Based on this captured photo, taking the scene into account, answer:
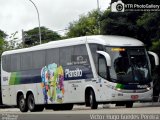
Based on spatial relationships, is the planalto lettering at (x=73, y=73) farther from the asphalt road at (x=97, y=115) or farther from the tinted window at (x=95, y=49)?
the asphalt road at (x=97, y=115)

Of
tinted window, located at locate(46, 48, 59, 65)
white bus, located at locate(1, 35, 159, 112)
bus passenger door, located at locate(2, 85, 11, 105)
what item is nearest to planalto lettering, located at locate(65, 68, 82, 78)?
white bus, located at locate(1, 35, 159, 112)

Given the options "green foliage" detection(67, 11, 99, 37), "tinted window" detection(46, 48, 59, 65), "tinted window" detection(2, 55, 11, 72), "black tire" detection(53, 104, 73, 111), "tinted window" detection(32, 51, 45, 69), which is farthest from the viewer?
"green foliage" detection(67, 11, 99, 37)

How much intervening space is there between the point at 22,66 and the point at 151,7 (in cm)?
756

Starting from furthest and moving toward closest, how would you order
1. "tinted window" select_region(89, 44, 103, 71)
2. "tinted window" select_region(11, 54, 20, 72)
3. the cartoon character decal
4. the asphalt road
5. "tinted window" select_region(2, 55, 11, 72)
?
"tinted window" select_region(2, 55, 11, 72), "tinted window" select_region(11, 54, 20, 72), the cartoon character decal, "tinted window" select_region(89, 44, 103, 71), the asphalt road

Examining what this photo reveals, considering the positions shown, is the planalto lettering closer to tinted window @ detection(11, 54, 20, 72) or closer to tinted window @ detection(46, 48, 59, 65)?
tinted window @ detection(46, 48, 59, 65)

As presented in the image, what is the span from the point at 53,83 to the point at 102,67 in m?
4.17

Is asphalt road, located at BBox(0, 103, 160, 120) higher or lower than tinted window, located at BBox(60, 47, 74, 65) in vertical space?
lower

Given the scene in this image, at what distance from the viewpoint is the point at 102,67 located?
927 inches

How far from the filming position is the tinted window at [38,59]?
27.6 metres

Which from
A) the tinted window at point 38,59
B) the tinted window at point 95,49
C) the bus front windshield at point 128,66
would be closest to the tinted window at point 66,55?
the tinted window at point 95,49

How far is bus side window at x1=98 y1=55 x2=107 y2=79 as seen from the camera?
2341 cm

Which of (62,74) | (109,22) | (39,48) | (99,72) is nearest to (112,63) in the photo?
(99,72)

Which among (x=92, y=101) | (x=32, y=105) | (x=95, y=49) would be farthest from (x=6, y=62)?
(x=92, y=101)

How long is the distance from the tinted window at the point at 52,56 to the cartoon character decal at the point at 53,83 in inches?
7.9
